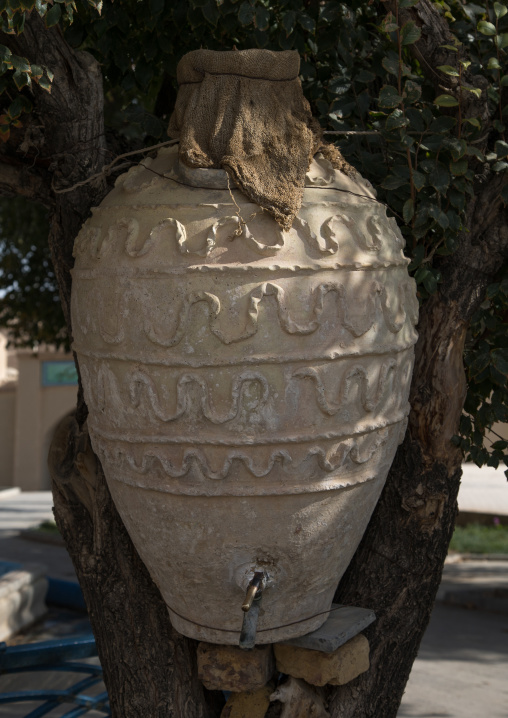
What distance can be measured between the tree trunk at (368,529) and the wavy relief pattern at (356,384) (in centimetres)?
35

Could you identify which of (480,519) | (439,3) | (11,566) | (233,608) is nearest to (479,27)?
(439,3)

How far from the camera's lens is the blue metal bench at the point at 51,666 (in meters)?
2.92

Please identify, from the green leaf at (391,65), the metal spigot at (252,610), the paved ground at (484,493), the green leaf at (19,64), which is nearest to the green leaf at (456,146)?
the green leaf at (391,65)

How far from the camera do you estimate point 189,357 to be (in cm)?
174

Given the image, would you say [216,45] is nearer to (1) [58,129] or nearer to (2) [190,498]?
(1) [58,129]

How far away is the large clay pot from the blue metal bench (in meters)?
1.25

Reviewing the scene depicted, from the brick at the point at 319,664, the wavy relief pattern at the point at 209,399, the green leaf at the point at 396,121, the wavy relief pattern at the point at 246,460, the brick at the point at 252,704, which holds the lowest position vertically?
the brick at the point at 252,704

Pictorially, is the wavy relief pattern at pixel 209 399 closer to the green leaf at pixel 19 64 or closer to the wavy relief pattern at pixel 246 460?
the wavy relief pattern at pixel 246 460

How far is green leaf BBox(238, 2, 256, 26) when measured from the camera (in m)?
2.18

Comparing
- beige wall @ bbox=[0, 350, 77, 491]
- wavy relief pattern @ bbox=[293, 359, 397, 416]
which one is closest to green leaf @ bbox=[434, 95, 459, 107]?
wavy relief pattern @ bbox=[293, 359, 397, 416]

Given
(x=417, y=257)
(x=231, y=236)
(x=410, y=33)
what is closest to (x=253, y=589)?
(x=231, y=236)

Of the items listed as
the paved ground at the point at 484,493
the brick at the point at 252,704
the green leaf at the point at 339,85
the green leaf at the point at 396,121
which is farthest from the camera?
the paved ground at the point at 484,493

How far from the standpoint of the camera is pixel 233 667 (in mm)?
2014

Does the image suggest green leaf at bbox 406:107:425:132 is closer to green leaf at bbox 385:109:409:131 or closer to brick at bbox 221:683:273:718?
green leaf at bbox 385:109:409:131
